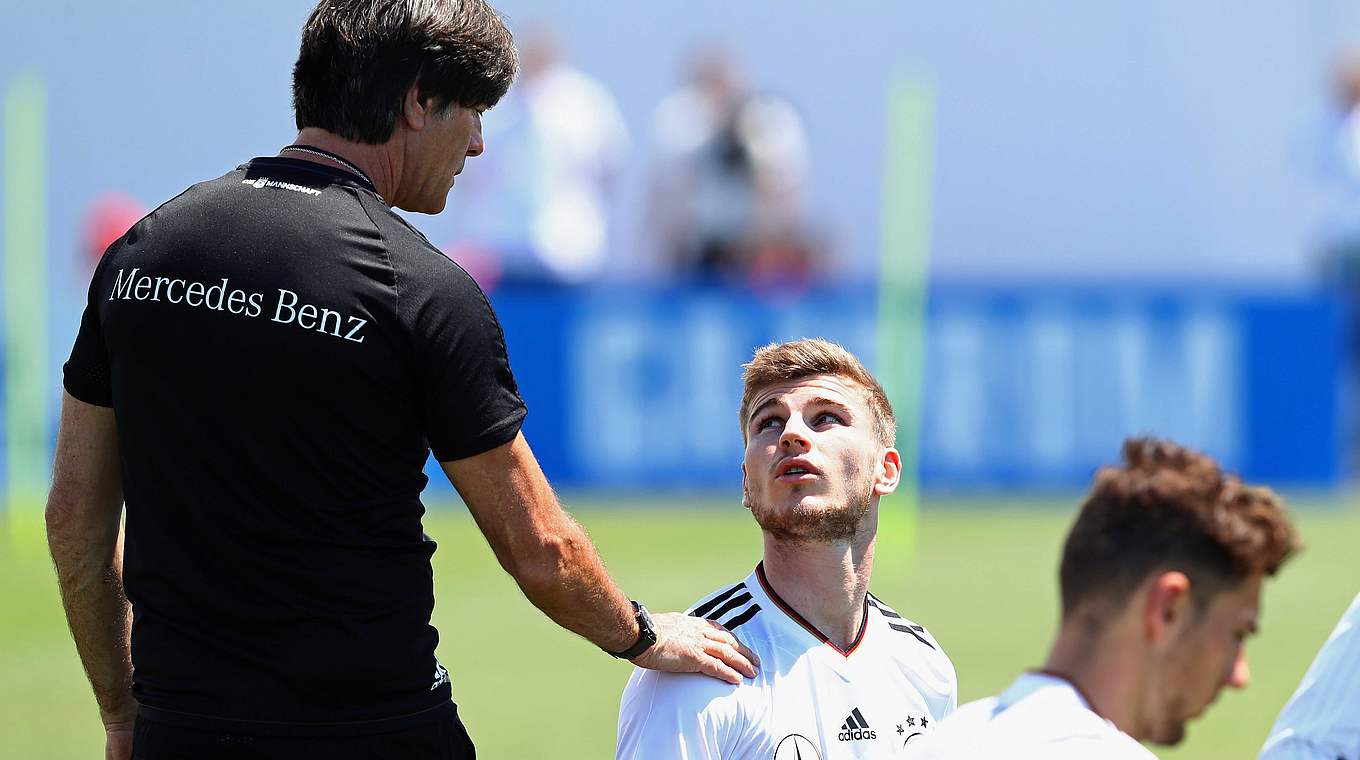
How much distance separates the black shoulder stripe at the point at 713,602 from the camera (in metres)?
4.05

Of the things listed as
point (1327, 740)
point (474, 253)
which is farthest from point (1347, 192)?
point (1327, 740)

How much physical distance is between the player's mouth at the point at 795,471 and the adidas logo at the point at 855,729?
0.51 meters

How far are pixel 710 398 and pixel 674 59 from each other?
5.86 meters

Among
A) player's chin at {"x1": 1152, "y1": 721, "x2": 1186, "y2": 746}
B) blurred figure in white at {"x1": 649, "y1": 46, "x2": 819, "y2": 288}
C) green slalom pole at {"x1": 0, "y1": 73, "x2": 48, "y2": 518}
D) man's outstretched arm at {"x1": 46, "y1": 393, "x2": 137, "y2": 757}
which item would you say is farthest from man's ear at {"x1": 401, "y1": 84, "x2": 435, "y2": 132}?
blurred figure in white at {"x1": 649, "y1": 46, "x2": 819, "y2": 288}

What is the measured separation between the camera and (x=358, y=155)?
11.4 ft

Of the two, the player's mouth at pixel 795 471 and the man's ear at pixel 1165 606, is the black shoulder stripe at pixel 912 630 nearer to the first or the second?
the player's mouth at pixel 795 471

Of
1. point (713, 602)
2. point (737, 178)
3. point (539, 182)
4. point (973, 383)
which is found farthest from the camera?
point (737, 178)

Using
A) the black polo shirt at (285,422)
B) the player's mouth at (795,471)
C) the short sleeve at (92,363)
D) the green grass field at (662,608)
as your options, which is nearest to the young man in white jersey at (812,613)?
the player's mouth at (795,471)

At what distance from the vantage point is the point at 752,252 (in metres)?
14.9

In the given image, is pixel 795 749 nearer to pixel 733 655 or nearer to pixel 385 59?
pixel 733 655

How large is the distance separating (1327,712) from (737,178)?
39.0 feet

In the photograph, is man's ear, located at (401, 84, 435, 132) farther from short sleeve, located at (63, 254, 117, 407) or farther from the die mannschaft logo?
the die mannschaft logo

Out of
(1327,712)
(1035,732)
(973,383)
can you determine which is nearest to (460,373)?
(1035,732)

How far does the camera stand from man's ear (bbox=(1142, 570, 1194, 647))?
9.56 ft
